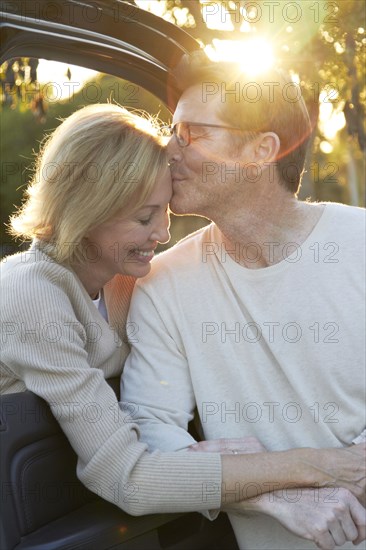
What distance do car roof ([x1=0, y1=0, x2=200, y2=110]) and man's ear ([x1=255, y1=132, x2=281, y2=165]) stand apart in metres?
0.35

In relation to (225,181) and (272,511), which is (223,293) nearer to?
(225,181)

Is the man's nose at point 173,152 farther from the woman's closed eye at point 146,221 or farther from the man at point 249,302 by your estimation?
the woman's closed eye at point 146,221

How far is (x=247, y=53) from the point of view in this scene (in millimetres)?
3588

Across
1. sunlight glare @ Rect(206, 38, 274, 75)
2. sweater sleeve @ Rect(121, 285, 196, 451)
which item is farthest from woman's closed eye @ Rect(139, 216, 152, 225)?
sunlight glare @ Rect(206, 38, 274, 75)

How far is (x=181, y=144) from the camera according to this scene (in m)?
3.02

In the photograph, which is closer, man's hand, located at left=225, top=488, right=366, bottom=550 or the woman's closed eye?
man's hand, located at left=225, top=488, right=366, bottom=550

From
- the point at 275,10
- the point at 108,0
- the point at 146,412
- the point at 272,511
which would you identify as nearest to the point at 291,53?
the point at 275,10

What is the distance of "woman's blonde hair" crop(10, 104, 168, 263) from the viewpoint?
8.98 feet

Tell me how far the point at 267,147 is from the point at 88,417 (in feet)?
4.00

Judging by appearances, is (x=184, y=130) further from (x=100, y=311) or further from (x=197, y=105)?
(x=100, y=311)

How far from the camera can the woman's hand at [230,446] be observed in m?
2.72

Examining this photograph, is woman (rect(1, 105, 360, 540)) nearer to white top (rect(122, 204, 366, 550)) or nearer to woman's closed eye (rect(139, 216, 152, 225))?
woman's closed eye (rect(139, 216, 152, 225))

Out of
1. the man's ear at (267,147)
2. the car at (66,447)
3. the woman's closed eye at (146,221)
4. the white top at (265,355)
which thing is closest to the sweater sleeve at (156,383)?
the white top at (265,355)

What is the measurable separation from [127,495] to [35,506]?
0.25 m
